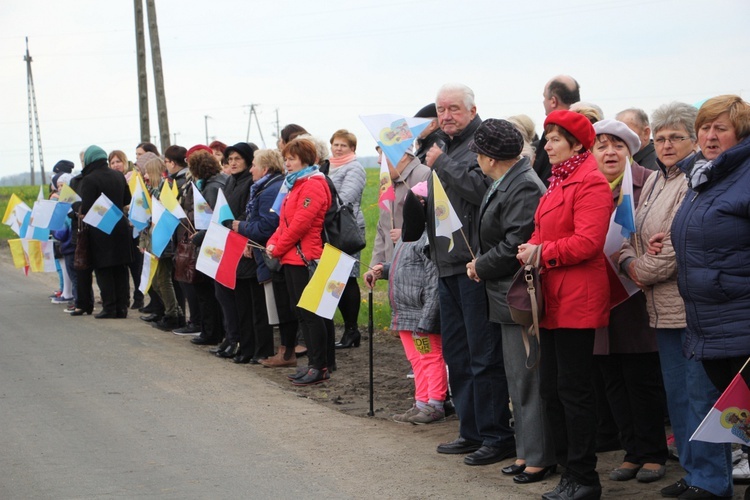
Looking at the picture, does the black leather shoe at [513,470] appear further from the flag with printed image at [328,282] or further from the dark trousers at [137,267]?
the dark trousers at [137,267]

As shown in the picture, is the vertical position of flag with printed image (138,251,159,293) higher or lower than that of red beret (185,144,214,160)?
lower

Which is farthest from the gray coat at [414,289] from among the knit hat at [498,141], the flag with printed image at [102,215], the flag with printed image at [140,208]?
the flag with printed image at [102,215]

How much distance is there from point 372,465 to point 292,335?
151 inches

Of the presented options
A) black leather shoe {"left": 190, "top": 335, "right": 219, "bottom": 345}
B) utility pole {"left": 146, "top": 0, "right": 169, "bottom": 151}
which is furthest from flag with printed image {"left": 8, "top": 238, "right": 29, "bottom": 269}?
utility pole {"left": 146, "top": 0, "right": 169, "bottom": 151}

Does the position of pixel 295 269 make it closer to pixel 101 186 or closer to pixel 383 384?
pixel 383 384

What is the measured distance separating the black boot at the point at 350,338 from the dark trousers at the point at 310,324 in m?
1.61

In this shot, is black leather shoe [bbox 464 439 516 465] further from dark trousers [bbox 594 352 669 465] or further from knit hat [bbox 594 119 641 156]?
knit hat [bbox 594 119 641 156]

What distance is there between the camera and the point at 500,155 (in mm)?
5945

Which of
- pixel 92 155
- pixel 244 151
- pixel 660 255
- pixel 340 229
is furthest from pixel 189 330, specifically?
pixel 660 255

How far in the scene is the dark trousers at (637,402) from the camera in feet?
19.2

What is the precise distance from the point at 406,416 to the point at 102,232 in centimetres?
695

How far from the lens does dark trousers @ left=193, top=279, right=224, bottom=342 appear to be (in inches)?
444

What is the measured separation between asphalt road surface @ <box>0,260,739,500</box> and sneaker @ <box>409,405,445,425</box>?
0.43ft

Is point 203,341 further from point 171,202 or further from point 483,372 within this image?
point 483,372
